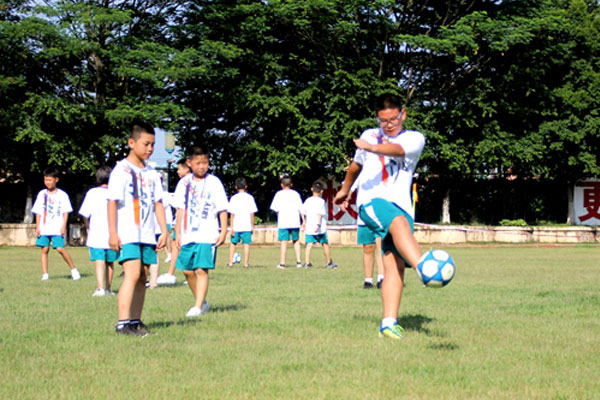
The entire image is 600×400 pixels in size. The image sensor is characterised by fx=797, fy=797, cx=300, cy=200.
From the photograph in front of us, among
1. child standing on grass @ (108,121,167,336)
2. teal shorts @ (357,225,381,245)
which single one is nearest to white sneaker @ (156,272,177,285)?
teal shorts @ (357,225,381,245)

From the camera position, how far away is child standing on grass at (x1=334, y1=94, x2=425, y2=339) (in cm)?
671

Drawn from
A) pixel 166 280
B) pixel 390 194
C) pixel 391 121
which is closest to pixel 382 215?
pixel 390 194

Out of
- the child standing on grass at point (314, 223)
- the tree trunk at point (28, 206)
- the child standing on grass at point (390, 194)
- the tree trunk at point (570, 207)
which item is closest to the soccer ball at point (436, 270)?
the child standing on grass at point (390, 194)

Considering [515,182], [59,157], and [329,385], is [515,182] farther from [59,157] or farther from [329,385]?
[329,385]

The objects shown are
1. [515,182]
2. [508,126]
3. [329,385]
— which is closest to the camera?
[329,385]

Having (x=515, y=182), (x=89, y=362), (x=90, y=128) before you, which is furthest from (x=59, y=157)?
(x=89, y=362)

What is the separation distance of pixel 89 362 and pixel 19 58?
30138 millimetres

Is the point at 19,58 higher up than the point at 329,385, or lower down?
higher up

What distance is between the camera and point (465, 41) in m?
33.1

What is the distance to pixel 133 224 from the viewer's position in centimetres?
721

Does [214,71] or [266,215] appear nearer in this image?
[214,71]

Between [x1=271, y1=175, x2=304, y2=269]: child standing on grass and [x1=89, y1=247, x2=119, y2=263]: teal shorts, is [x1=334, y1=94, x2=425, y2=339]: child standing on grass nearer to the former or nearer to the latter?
[x1=89, y1=247, x2=119, y2=263]: teal shorts

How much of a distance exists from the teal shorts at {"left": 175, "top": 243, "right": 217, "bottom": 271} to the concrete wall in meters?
27.3

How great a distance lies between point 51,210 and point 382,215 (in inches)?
372
